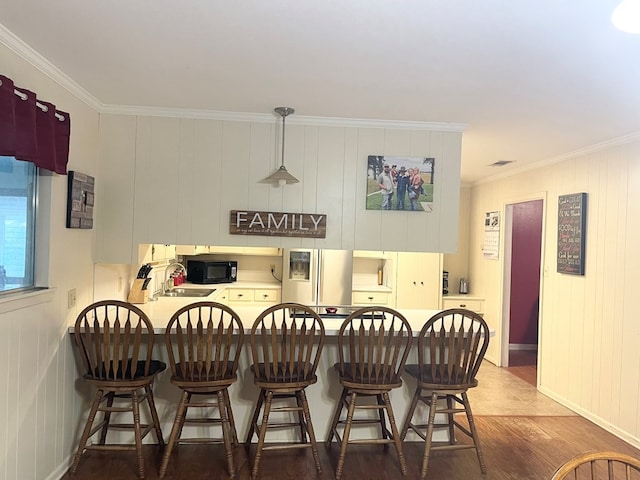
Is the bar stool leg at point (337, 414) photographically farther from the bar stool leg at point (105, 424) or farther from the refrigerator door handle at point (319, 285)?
the refrigerator door handle at point (319, 285)

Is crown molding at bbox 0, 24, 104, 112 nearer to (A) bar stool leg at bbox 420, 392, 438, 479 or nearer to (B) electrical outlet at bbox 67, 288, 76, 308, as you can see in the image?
(B) electrical outlet at bbox 67, 288, 76, 308

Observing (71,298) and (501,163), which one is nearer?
(71,298)

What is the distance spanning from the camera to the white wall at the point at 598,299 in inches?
144

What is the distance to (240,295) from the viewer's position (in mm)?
5680

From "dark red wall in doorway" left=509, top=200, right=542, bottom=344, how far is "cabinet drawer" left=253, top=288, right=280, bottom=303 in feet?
10.4

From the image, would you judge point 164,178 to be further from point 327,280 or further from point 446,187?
point 327,280

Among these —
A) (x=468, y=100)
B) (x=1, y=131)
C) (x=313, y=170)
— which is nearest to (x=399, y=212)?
(x=313, y=170)

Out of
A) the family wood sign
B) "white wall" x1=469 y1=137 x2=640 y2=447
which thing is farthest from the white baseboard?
the family wood sign

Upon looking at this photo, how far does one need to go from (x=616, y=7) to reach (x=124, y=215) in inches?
119

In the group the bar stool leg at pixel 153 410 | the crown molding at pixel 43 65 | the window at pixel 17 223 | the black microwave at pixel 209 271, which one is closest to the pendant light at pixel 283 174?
the crown molding at pixel 43 65

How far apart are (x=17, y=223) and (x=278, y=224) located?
161 cm

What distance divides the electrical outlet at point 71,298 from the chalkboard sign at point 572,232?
4.01 metres

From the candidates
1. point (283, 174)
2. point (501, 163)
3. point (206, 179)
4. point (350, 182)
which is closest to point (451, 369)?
point (350, 182)

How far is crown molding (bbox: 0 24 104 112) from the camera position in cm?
216
